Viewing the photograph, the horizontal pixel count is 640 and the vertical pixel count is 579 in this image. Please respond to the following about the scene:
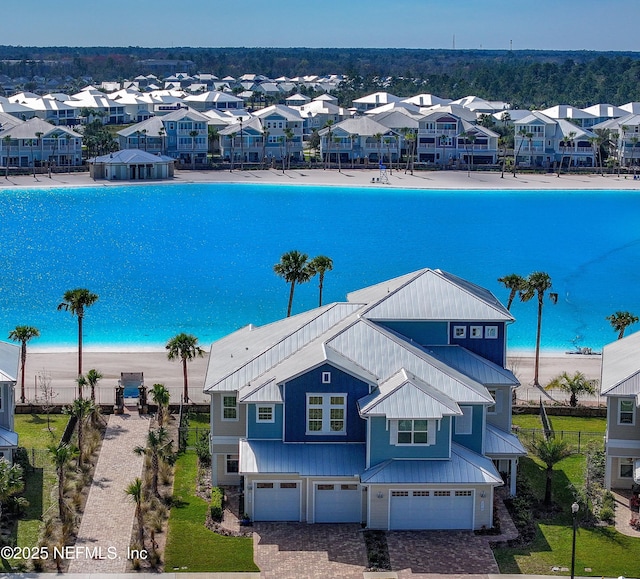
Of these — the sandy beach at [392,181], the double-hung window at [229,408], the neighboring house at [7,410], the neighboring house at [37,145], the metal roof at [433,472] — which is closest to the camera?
the metal roof at [433,472]

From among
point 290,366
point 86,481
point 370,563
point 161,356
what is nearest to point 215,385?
point 290,366

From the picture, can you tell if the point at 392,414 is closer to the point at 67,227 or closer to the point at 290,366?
the point at 290,366

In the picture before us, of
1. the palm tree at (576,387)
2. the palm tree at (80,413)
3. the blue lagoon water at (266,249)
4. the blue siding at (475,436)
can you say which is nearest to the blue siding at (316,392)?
the blue siding at (475,436)

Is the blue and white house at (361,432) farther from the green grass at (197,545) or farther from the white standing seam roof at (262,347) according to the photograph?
the green grass at (197,545)

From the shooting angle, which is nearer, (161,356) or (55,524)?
(55,524)

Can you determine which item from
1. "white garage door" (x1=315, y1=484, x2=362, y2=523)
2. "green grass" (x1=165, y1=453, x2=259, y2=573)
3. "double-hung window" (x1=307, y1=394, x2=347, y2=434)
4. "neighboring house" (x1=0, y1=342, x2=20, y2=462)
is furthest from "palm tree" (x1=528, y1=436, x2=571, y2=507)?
"neighboring house" (x1=0, y1=342, x2=20, y2=462)

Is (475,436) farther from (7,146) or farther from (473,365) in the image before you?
(7,146)
